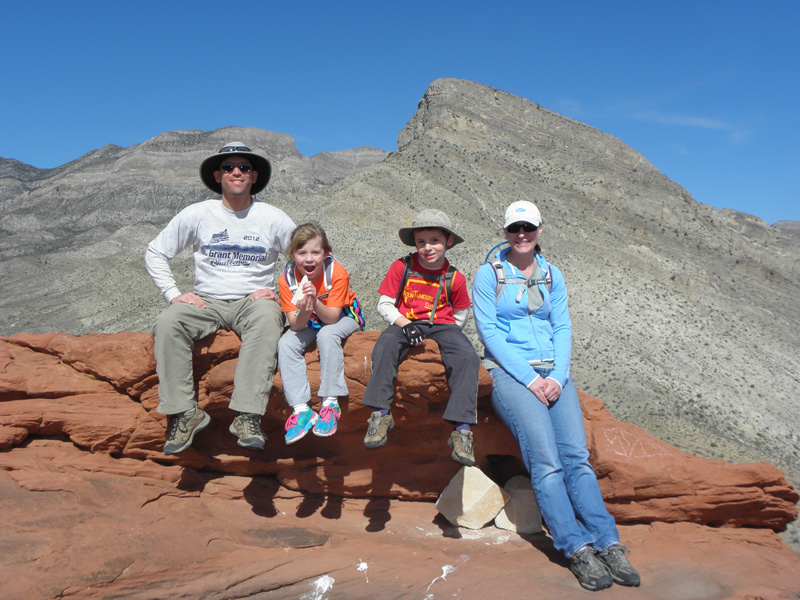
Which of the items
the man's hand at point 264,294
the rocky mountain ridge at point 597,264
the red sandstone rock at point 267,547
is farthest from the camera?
the rocky mountain ridge at point 597,264

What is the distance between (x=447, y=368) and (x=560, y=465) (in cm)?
123

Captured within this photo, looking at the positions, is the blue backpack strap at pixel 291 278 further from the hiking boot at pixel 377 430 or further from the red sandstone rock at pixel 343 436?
the hiking boot at pixel 377 430

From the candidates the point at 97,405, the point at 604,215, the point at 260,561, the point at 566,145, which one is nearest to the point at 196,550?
the point at 260,561

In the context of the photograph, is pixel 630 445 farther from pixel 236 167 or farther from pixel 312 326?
pixel 236 167

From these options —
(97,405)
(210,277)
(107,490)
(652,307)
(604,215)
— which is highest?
(604,215)

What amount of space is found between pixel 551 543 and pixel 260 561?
2663mm

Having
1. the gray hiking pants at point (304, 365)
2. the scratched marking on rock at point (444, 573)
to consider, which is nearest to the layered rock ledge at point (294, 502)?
the scratched marking on rock at point (444, 573)

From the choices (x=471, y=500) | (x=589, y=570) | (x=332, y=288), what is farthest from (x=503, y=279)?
(x=589, y=570)

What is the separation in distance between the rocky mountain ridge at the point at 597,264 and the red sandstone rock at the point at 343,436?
770 cm

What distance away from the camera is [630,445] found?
19.0 ft

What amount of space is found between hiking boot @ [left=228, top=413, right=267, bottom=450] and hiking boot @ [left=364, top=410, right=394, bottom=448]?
82cm

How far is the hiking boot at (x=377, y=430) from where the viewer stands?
435cm

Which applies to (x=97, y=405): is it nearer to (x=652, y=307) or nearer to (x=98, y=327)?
(x=98, y=327)

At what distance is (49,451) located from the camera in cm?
518
